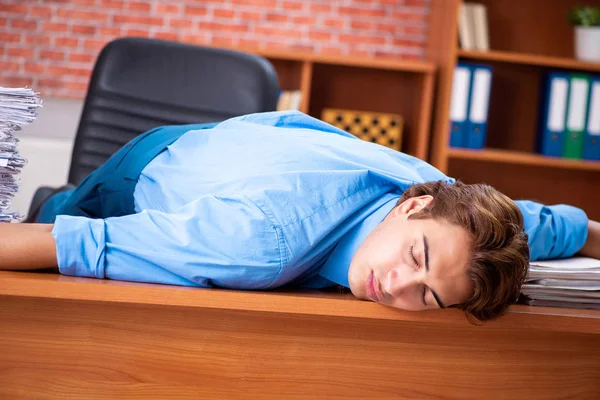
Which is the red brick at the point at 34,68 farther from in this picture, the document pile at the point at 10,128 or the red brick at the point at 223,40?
the document pile at the point at 10,128

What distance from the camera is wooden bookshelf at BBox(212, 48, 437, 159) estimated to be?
3600mm

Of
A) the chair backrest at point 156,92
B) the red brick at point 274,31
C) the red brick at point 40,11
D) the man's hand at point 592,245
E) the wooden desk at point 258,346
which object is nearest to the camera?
the wooden desk at point 258,346

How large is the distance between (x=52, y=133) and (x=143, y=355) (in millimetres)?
2912

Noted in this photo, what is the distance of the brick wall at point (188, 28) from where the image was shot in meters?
3.73

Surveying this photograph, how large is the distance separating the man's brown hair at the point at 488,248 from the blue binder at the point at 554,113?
2.38 meters

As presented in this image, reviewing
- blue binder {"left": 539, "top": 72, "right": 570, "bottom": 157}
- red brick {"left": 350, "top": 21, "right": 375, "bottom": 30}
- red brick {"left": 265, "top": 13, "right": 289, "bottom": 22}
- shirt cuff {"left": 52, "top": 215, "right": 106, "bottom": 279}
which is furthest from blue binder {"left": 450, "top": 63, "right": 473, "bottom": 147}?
shirt cuff {"left": 52, "top": 215, "right": 106, "bottom": 279}

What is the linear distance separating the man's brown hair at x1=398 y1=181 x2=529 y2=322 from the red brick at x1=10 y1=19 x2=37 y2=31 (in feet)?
10.0

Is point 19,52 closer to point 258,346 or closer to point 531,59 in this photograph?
point 531,59

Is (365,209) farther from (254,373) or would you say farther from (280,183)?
(254,373)

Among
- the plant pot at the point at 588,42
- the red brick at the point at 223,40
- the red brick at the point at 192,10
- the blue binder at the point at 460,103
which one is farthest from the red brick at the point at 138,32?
the plant pot at the point at 588,42

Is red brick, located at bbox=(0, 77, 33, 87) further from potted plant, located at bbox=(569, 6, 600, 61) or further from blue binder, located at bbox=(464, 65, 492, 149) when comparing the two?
potted plant, located at bbox=(569, 6, 600, 61)

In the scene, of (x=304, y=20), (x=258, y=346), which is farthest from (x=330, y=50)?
(x=258, y=346)

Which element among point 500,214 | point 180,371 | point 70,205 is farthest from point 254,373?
point 70,205

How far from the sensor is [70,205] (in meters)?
1.80
